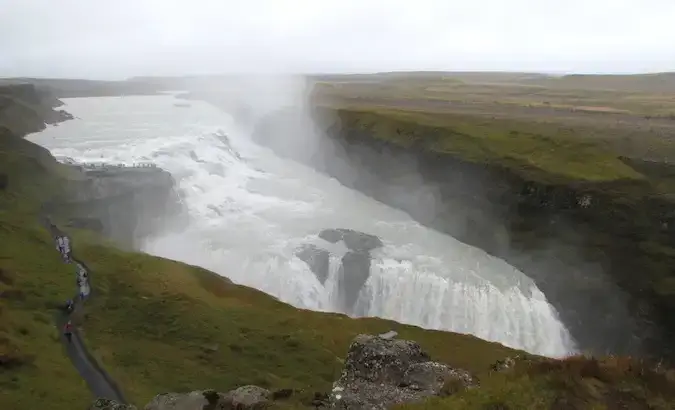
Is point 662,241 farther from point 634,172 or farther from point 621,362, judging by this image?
point 621,362

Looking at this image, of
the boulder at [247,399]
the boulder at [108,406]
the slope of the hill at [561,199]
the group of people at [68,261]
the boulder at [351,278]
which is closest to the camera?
the boulder at [247,399]

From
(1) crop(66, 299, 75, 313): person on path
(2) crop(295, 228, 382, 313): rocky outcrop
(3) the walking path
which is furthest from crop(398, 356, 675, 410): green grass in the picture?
(2) crop(295, 228, 382, 313): rocky outcrop

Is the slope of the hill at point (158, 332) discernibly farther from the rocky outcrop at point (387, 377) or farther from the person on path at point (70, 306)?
the rocky outcrop at point (387, 377)

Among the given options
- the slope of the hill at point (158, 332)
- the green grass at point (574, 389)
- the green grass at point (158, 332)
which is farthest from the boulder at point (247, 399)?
the green grass at point (574, 389)

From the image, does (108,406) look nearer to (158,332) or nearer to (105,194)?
(158,332)

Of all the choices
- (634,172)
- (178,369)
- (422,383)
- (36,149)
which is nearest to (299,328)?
(178,369)

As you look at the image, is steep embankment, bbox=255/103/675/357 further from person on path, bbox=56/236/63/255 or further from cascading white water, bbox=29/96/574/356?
person on path, bbox=56/236/63/255
